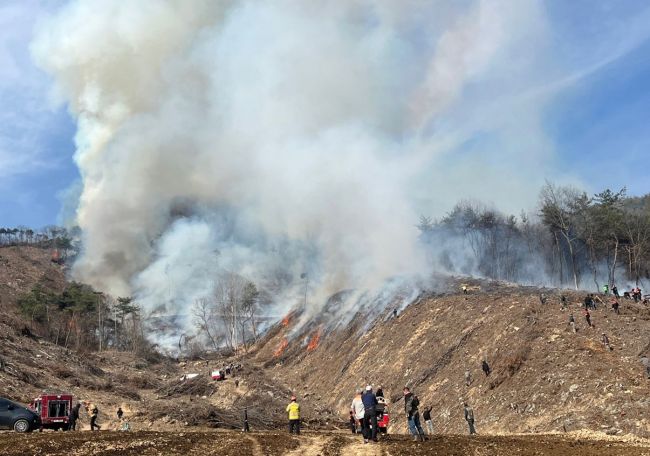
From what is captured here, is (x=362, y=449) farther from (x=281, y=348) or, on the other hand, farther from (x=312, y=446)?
(x=281, y=348)

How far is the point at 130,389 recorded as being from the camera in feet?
158

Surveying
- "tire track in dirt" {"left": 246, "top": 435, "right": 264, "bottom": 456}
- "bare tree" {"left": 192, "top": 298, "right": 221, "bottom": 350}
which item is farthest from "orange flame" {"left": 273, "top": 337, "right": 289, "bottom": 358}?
"tire track in dirt" {"left": 246, "top": 435, "right": 264, "bottom": 456}

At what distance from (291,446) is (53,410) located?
14.8 meters

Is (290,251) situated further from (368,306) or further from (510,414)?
(510,414)

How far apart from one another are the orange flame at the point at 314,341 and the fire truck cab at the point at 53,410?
117 feet

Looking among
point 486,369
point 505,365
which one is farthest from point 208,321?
point 505,365

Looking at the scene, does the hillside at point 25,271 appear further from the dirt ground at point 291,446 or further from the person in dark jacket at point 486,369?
the dirt ground at point 291,446

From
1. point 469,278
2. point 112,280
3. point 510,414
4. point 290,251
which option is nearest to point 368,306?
point 469,278

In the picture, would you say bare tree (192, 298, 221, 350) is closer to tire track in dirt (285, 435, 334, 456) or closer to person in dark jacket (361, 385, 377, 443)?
tire track in dirt (285, 435, 334, 456)

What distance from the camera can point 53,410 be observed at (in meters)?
25.9

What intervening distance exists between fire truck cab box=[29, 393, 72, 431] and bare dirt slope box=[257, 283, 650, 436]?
54.9 ft

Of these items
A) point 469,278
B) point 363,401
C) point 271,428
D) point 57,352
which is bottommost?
point 271,428

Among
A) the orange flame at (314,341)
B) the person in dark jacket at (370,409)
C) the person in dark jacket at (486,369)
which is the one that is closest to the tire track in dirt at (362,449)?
the person in dark jacket at (370,409)

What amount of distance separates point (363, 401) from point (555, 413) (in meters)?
11.9
